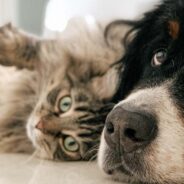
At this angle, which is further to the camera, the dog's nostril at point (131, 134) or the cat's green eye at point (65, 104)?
the cat's green eye at point (65, 104)

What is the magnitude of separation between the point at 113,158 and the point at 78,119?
0.32m

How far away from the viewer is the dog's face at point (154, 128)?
91cm

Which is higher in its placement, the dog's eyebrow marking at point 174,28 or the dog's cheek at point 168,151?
the dog's eyebrow marking at point 174,28

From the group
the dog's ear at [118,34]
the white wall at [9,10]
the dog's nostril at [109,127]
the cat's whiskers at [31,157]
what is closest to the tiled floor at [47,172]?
the cat's whiskers at [31,157]

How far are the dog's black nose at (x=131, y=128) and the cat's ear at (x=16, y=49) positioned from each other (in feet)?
2.19

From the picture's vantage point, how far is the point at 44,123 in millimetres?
1280

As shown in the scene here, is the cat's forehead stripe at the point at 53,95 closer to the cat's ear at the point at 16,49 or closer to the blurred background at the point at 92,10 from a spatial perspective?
the cat's ear at the point at 16,49

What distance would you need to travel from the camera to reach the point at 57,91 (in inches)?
53.6

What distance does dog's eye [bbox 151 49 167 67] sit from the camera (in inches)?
45.3

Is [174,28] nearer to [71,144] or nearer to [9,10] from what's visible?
[71,144]

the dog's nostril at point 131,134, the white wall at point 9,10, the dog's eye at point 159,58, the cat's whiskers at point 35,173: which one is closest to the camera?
the dog's nostril at point 131,134

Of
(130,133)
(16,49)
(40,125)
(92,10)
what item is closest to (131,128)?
(130,133)

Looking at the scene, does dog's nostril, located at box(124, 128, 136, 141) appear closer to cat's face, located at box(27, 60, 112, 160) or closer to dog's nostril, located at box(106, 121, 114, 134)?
dog's nostril, located at box(106, 121, 114, 134)

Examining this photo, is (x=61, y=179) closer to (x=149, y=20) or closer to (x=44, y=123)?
(x=44, y=123)
